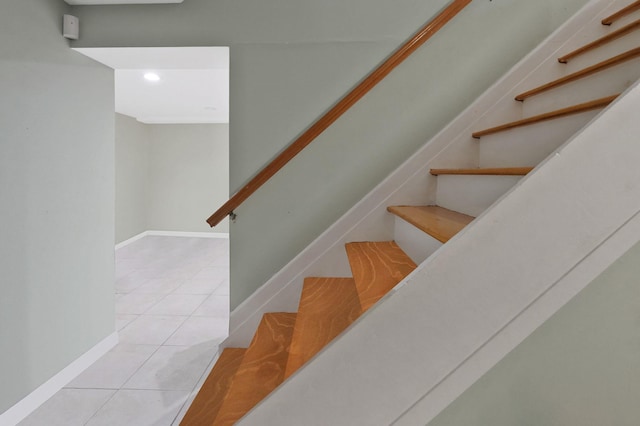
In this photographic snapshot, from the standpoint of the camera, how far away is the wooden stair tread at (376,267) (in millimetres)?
1136

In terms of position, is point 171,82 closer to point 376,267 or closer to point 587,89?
point 376,267

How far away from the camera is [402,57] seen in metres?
1.76

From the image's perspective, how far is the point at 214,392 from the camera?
162 cm

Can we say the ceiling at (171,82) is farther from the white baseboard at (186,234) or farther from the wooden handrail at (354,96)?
the white baseboard at (186,234)

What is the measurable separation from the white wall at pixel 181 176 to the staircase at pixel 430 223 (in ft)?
20.2

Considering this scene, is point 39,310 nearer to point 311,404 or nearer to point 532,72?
point 311,404

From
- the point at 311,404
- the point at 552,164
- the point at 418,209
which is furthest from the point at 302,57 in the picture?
the point at 311,404

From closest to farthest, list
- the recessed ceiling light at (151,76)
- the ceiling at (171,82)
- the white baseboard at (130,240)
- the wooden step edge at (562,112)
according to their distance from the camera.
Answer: the wooden step edge at (562,112), the ceiling at (171,82), the recessed ceiling light at (151,76), the white baseboard at (130,240)

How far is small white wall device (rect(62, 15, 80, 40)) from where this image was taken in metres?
2.17

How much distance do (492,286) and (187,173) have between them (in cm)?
786

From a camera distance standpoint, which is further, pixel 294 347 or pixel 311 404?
pixel 294 347

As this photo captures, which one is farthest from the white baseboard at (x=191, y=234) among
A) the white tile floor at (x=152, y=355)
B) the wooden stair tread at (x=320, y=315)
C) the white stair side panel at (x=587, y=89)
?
the white stair side panel at (x=587, y=89)

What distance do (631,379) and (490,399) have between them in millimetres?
236

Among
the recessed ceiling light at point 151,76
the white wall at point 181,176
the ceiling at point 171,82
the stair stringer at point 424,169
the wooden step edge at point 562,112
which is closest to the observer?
the wooden step edge at point 562,112
